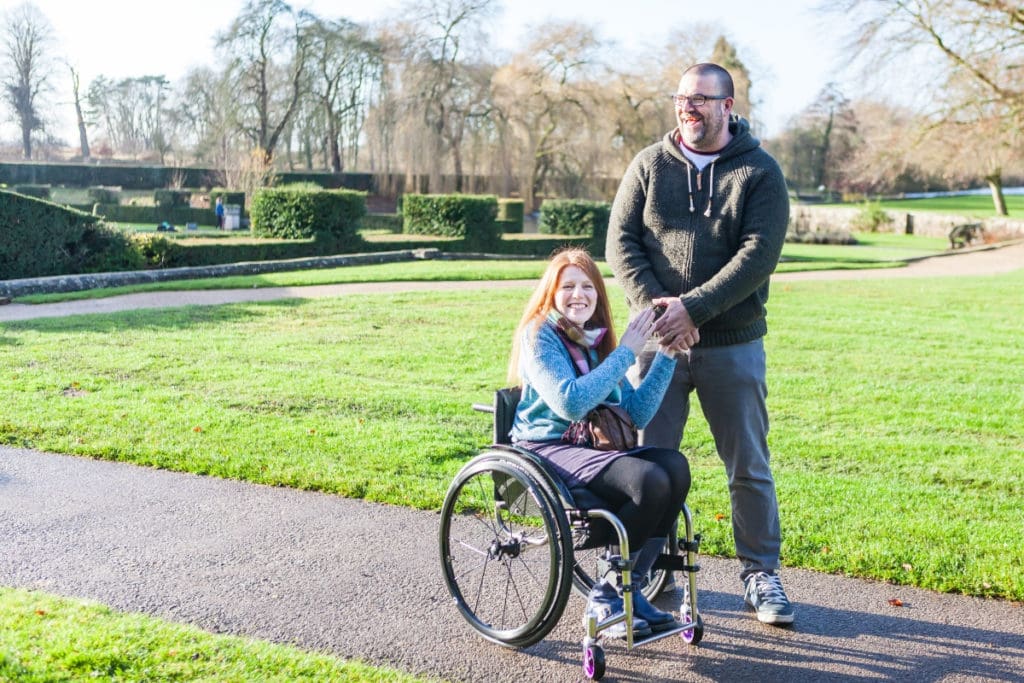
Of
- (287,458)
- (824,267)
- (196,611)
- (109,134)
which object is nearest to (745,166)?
(196,611)

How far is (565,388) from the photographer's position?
3348 millimetres

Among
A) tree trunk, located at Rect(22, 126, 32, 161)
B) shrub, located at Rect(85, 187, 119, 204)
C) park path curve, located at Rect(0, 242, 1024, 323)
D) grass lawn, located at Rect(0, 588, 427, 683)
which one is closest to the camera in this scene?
grass lawn, located at Rect(0, 588, 427, 683)

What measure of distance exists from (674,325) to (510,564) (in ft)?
3.37

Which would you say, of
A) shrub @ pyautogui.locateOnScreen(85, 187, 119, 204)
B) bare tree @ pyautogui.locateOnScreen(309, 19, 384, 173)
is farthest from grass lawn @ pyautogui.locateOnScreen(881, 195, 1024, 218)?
shrub @ pyautogui.locateOnScreen(85, 187, 119, 204)

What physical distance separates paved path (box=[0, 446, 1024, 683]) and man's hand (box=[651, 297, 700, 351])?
99cm

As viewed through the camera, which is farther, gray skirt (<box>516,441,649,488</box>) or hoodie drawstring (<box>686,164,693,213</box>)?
hoodie drawstring (<box>686,164,693,213</box>)

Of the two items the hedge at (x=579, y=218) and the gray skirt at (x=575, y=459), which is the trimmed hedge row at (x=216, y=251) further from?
the gray skirt at (x=575, y=459)

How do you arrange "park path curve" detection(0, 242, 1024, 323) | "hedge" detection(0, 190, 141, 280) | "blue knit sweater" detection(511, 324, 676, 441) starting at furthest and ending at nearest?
"hedge" detection(0, 190, 141, 280), "park path curve" detection(0, 242, 1024, 323), "blue knit sweater" detection(511, 324, 676, 441)

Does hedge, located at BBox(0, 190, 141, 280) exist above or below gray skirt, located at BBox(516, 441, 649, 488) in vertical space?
above

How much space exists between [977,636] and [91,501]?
12.5ft

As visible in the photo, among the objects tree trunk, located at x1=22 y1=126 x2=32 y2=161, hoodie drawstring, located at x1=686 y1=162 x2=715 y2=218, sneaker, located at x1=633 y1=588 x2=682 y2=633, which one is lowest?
sneaker, located at x1=633 y1=588 x2=682 y2=633

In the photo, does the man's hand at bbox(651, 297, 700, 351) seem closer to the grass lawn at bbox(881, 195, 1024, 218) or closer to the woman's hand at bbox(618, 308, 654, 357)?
the woman's hand at bbox(618, 308, 654, 357)

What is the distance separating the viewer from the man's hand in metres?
3.54

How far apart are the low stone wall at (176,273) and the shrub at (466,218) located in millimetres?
3208
